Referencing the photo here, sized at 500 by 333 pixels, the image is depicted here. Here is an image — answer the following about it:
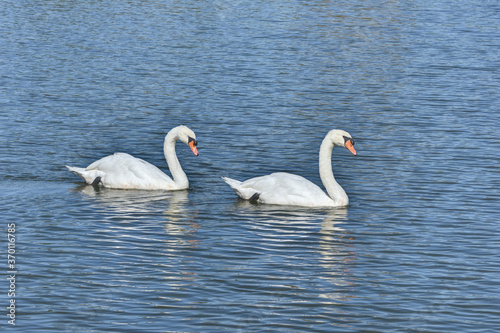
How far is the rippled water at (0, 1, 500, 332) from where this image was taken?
495 inches

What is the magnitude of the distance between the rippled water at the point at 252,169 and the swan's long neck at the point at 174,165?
1.13 feet

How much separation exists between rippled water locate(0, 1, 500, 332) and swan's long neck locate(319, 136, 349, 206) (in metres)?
0.41

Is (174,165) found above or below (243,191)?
above

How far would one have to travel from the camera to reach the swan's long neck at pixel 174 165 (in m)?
18.8

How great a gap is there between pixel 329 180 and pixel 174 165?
10.1 ft

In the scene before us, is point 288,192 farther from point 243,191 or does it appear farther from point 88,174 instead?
point 88,174

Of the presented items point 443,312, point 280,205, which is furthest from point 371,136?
point 443,312

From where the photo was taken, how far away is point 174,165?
62.5ft

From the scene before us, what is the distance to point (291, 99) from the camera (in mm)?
27641

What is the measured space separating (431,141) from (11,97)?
1139 centimetres

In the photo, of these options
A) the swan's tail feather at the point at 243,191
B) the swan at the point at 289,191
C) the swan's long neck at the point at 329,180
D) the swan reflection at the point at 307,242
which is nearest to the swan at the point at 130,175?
the swan's tail feather at the point at 243,191

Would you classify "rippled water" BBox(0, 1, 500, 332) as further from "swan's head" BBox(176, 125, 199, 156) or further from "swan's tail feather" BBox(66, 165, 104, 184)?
"swan's head" BBox(176, 125, 199, 156)

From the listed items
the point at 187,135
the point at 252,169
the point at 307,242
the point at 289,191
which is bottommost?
the point at 307,242

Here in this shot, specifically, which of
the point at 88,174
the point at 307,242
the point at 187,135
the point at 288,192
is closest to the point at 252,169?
the point at 187,135
